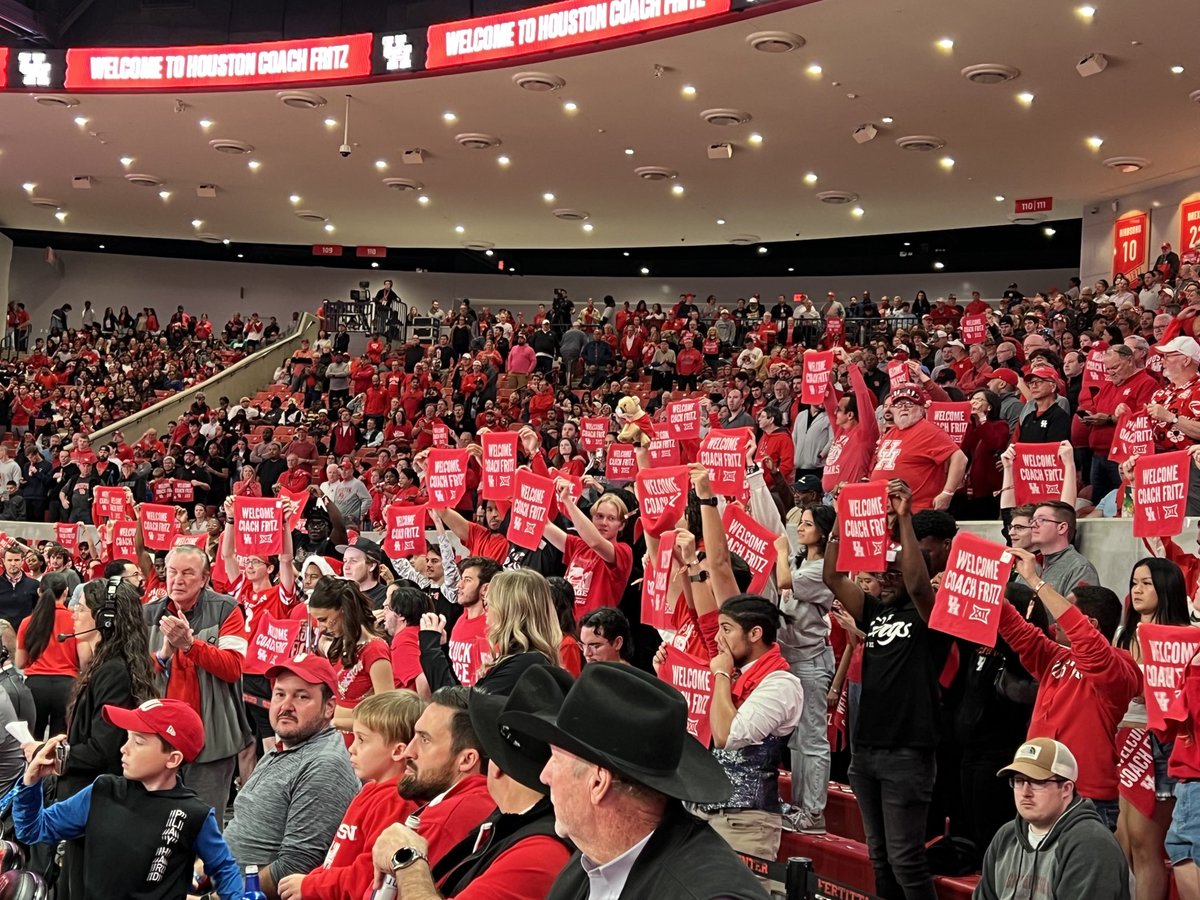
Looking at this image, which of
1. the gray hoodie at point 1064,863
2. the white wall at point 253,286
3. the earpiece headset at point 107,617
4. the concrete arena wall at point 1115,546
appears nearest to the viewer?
the gray hoodie at point 1064,863

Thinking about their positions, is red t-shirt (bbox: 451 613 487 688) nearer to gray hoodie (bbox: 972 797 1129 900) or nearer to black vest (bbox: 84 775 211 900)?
black vest (bbox: 84 775 211 900)

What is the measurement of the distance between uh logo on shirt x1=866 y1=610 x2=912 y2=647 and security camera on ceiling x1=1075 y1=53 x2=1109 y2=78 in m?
11.2

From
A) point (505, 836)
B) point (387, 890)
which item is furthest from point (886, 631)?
point (387, 890)

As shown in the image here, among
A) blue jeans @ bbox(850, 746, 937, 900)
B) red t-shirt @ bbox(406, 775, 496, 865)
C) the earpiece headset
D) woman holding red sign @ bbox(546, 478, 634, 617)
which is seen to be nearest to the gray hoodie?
blue jeans @ bbox(850, 746, 937, 900)

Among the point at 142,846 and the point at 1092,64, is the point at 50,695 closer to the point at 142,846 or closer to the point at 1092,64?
the point at 142,846

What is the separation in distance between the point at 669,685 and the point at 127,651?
333 centimetres

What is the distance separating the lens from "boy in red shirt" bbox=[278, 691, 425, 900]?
328 cm

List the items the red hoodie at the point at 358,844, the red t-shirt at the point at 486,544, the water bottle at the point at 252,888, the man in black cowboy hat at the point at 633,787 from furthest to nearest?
the red t-shirt at the point at 486,544
the water bottle at the point at 252,888
the red hoodie at the point at 358,844
the man in black cowboy hat at the point at 633,787

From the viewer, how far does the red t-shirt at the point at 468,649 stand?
523 cm

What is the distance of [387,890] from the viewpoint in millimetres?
2771

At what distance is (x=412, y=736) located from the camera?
3.53m

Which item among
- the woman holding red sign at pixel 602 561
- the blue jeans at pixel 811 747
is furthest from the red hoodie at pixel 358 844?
the woman holding red sign at pixel 602 561

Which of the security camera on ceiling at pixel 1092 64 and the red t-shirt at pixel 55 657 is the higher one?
the security camera on ceiling at pixel 1092 64

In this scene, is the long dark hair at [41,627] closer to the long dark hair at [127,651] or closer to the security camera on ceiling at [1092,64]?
the long dark hair at [127,651]
